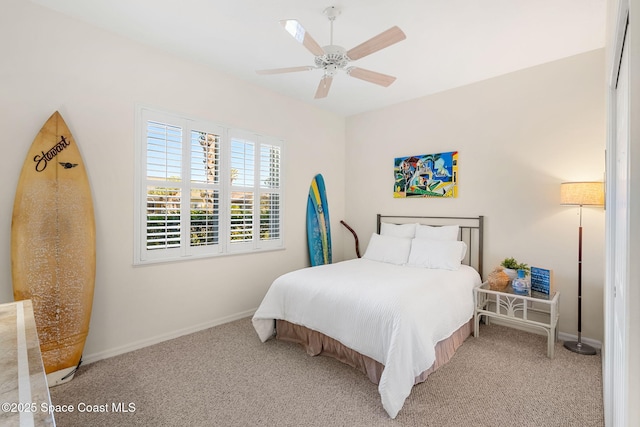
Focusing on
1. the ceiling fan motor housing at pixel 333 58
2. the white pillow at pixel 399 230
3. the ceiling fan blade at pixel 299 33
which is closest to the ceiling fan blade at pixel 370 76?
the ceiling fan motor housing at pixel 333 58

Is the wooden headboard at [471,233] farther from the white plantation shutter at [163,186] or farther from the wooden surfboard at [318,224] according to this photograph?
the white plantation shutter at [163,186]

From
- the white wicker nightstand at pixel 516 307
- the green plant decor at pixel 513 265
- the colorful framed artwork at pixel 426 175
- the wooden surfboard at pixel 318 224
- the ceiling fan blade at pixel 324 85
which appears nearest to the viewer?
the ceiling fan blade at pixel 324 85

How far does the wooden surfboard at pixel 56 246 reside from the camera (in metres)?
2.19

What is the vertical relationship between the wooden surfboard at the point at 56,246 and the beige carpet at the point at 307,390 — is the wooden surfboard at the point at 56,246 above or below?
above

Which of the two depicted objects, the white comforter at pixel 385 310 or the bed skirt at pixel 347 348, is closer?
the white comforter at pixel 385 310

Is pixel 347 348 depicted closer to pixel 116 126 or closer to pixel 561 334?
pixel 561 334

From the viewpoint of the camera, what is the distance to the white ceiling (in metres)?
2.29

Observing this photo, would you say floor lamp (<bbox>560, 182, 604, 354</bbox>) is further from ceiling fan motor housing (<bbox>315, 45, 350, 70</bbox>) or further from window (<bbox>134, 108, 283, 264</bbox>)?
window (<bbox>134, 108, 283, 264</bbox>)

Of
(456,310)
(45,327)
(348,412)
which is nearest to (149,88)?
(45,327)

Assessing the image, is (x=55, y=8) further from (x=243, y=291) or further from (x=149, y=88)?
(x=243, y=291)

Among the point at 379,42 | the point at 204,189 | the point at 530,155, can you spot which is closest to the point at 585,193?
the point at 530,155

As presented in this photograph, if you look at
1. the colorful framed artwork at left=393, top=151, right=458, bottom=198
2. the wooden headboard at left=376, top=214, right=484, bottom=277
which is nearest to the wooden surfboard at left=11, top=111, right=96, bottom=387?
the colorful framed artwork at left=393, top=151, right=458, bottom=198

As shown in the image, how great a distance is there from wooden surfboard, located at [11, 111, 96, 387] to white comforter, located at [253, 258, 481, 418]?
4.75 feet

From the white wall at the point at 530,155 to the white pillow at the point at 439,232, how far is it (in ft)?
0.99
